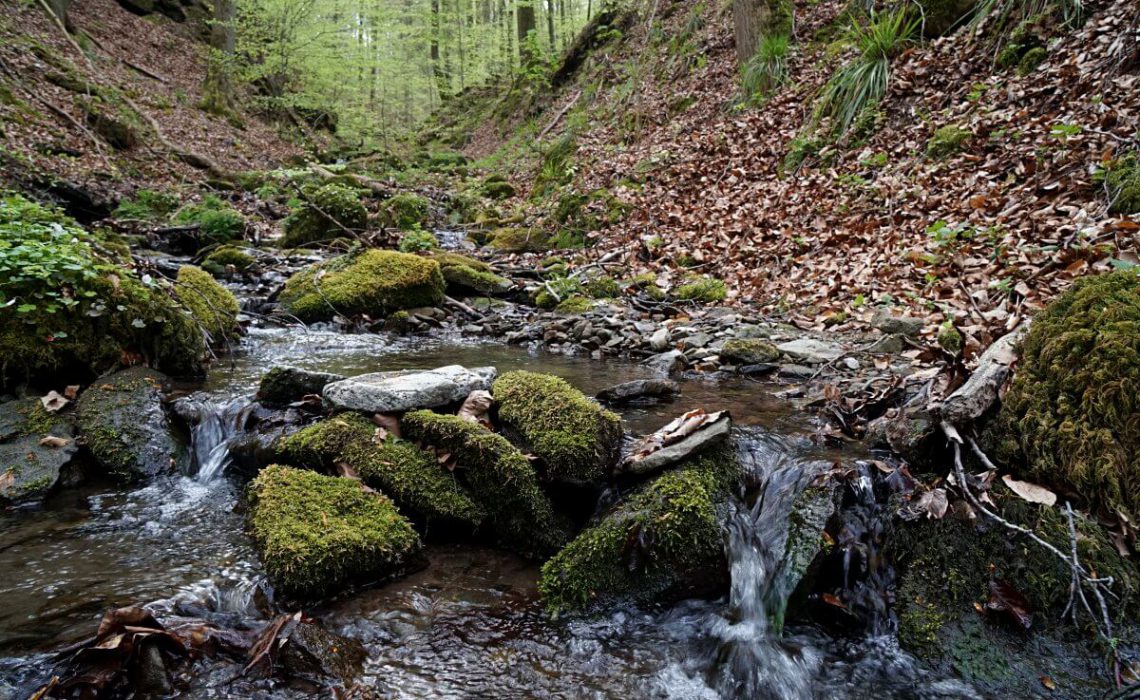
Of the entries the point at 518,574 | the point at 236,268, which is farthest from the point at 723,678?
the point at 236,268

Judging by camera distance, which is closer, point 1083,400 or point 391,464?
point 1083,400

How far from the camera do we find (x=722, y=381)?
204 inches

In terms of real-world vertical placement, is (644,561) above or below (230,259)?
below

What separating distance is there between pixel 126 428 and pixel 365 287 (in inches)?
161

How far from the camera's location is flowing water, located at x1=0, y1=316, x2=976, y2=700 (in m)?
2.27

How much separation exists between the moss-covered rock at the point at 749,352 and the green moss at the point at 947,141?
353 centimetres

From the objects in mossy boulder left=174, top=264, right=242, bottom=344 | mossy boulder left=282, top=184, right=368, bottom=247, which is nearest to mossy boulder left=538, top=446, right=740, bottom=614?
mossy boulder left=174, top=264, right=242, bottom=344

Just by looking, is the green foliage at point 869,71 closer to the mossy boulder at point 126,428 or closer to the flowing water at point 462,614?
the flowing water at point 462,614

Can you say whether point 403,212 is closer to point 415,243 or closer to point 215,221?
point 415,243

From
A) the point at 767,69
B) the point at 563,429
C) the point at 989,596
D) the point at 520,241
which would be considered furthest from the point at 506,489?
the point at 767,69

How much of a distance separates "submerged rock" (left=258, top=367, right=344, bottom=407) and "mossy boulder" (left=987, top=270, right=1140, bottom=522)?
12.9ft

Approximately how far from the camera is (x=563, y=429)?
3291mm

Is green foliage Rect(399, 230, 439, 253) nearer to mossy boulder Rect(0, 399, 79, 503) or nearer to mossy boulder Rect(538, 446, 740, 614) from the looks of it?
mossy boulder Rect(0, 399, 79, 503)

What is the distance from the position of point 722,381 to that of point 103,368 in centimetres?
471
